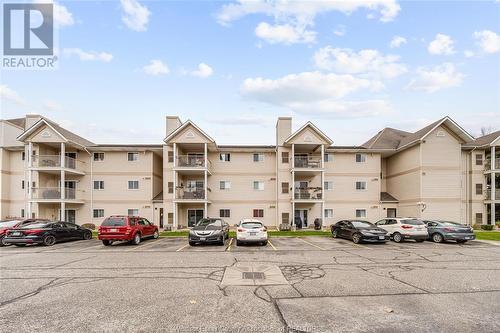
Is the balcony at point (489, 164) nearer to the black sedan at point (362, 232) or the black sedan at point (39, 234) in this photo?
the black sedan at point (362, 232)

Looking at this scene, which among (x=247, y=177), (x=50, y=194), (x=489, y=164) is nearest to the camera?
(x=50, y=194)

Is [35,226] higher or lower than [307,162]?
lower

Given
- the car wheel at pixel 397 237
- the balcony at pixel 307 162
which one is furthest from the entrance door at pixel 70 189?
the car wheel at pixel 397 237

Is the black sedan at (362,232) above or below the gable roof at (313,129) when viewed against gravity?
below

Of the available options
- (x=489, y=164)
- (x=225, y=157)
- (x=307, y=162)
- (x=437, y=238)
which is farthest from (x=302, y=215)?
(x=489, y=164)

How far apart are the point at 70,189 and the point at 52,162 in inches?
125

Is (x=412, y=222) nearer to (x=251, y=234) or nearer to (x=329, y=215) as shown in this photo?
(x=251, y=234)

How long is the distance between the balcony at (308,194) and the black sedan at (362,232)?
9.11m

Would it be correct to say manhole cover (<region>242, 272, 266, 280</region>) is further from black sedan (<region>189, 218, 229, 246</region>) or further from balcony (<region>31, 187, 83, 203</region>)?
balcony (<region>31, 187, 83, 203</region>)

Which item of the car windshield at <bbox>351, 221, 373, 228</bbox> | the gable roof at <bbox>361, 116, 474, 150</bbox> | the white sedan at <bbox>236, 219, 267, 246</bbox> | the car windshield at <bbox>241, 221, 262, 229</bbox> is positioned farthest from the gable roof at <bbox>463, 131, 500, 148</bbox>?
the white sedan at <bbox>236, 219, 267, 246</bbox>

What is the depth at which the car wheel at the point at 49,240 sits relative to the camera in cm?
1771

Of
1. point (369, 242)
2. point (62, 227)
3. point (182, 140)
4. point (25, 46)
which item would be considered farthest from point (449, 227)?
point (25, 46)

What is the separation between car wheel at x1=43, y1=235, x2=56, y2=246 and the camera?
17.7 metres

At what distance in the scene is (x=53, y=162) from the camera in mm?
29469
